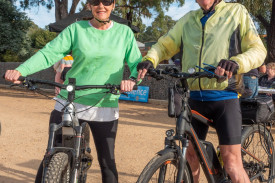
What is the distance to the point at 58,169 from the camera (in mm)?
2148

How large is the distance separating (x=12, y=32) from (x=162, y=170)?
84.5 ft

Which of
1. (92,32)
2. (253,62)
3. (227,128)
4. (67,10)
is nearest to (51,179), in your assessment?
(92,32)

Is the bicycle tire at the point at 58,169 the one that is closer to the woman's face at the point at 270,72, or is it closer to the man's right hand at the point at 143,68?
the man's right hand at the point at 143,68

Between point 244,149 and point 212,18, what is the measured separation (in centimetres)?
134

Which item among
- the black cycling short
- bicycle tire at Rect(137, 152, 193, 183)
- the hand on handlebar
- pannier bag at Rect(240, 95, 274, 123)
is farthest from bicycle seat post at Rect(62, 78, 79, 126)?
pannier bag at Rect(240, 95, 274, 123)

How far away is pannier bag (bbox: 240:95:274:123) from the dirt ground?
→ 5.26 ft

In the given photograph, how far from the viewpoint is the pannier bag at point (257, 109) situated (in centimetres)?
316

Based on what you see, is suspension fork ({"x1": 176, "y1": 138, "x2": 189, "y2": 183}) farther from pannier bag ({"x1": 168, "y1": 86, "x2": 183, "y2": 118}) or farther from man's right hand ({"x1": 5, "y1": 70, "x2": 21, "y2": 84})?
man's right hand ({"x1": 5, "y1": 70, "x2": 21, "y2": 84})

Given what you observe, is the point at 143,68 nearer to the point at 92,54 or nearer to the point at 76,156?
the point at 92,54

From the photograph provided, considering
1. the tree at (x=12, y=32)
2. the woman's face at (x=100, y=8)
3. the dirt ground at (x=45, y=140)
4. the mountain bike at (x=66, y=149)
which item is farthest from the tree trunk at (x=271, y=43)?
the tree at (x=12, y=32)

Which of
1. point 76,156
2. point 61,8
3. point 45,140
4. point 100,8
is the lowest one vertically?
point 45,140

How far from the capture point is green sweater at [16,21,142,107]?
2695mm

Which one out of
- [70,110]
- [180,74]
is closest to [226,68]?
[180,74]

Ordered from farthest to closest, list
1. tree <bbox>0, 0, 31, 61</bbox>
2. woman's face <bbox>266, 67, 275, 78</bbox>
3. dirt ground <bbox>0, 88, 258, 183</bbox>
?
tree <bbox>0, 0, 31, 61</bbox>, woman's face <bbox>266, 67, 275, 78</bbox>, dirt ground <bbox>0, 88, 258, 183</bbox>
